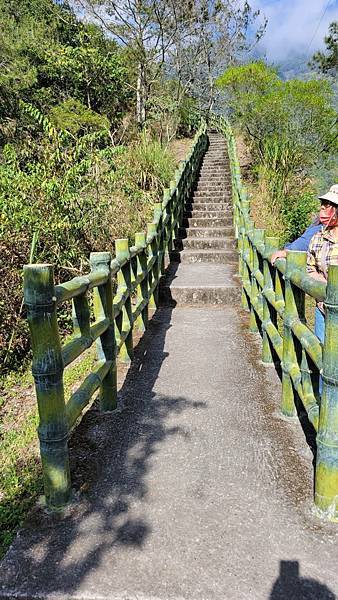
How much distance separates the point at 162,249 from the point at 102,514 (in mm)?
4995

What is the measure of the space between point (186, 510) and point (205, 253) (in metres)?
5.84

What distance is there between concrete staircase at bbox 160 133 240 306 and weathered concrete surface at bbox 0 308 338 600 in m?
2.62

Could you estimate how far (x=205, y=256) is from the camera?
7648 millimetres

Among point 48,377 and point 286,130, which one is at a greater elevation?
point 286,130

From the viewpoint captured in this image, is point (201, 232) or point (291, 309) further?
point (201, 232)

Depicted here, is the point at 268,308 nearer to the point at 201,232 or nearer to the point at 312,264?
the point at 312,264

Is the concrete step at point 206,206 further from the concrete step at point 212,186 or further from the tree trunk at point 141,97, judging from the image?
the tree trunk at point 141,97

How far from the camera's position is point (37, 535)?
6.43 feet

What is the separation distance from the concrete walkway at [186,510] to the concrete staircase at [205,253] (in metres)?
2.34

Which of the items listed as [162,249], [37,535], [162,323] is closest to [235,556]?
[37,535]

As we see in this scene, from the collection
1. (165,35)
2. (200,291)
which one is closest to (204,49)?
(165,35)

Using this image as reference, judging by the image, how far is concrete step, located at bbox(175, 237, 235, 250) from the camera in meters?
8.01

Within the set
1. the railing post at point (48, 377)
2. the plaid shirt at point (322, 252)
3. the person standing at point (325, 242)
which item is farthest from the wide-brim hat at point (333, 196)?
the railing post at point (48, 377)

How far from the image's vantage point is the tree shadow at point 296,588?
5.37ft
